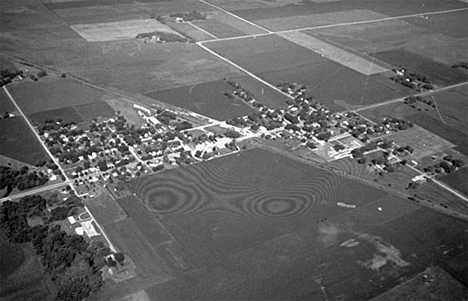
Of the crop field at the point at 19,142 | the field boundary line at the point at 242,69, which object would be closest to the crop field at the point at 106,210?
the crop field at the point at 19,142

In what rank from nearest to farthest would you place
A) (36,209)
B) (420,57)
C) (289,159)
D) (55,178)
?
(36,209), (55,178), (289,159), (420,57)

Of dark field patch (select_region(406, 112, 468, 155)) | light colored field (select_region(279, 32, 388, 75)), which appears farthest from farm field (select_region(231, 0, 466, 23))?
dark field patch (select_region(406, 112, 468, 155))

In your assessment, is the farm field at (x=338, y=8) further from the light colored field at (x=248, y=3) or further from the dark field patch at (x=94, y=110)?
the dark field patch at (x=94, y=110)

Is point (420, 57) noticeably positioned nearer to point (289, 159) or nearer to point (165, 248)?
point (289, 159)

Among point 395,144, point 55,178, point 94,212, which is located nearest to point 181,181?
point 94,212

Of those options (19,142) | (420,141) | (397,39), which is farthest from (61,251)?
(397,39)

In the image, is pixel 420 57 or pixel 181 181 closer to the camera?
pixel 181 181
